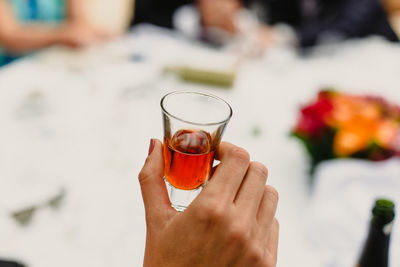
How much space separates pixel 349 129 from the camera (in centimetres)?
93

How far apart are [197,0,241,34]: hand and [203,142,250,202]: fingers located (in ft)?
5.67

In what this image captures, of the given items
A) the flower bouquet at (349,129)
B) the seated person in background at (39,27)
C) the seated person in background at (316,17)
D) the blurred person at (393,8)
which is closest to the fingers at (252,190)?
the flower bouquet at (349,129)

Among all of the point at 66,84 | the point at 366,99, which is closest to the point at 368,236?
the point at 366,99

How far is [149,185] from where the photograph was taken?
0.48 m

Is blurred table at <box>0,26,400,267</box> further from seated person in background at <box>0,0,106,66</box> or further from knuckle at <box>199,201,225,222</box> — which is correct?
knuckle at <box>199,201,225,222</box>

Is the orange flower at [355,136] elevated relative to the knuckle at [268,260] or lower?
lower

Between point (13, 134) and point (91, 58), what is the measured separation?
65cm

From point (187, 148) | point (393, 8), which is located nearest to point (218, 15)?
point (187, 148)

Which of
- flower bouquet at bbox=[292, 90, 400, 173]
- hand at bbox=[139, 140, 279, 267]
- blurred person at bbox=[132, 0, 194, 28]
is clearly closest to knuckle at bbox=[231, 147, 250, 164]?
hand at bbox=[139, 140, 279, 267]

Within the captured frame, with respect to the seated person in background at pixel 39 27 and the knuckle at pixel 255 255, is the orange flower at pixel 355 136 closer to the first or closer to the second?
the knuckle at pixel 255 255

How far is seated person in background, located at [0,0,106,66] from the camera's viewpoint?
1673 millimetres

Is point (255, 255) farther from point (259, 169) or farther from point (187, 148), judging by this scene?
point (187, 148)

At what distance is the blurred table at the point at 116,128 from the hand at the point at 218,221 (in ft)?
0.94

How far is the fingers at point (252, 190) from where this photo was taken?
46 cm
